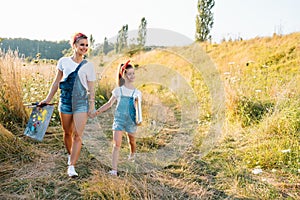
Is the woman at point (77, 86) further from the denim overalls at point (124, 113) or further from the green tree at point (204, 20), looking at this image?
the green tree at point (204, 20)

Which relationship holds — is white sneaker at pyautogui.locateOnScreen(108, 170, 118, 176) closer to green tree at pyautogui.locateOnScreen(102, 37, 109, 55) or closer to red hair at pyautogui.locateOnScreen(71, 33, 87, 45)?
red hair at pyautogui.locateOnScreen(71, 33, 87, 45)

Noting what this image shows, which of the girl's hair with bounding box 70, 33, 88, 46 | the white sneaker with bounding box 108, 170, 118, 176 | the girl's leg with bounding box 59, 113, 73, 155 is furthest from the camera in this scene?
the white sneaker with bounding box 108, 170, 118, 176

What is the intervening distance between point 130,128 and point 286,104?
2.58 meters

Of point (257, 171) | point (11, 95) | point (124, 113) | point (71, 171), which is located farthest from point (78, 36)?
point (257, 171)

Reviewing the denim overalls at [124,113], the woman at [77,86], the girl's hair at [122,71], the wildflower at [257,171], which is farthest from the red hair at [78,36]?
the wildflower at [257,171]

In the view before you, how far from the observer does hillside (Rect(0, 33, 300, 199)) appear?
2998 mm

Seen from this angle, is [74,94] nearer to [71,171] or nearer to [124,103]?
[124,103]

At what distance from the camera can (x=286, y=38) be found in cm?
980

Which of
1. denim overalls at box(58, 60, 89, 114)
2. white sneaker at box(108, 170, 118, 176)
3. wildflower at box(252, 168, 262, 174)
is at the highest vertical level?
denim overalls at box(58, 60, 89, 114)

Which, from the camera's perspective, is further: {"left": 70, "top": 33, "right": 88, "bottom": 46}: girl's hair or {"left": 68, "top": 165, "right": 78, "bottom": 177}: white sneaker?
{"left": 68, "top": 165, "right": 78, "bottom": 177}: white sneaker

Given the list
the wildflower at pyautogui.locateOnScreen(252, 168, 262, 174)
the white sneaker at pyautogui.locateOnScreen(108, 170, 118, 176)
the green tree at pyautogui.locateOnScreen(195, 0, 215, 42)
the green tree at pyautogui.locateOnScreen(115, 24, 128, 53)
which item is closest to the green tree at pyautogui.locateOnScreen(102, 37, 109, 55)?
the green tree at pyautogui.locateOnScreen(115, 24, 128, 53)

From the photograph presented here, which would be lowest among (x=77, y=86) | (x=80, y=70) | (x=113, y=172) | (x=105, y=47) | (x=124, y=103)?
(x=113, y=172)

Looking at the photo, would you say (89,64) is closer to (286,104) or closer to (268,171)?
(268,171)

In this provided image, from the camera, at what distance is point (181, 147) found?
4297 mm
